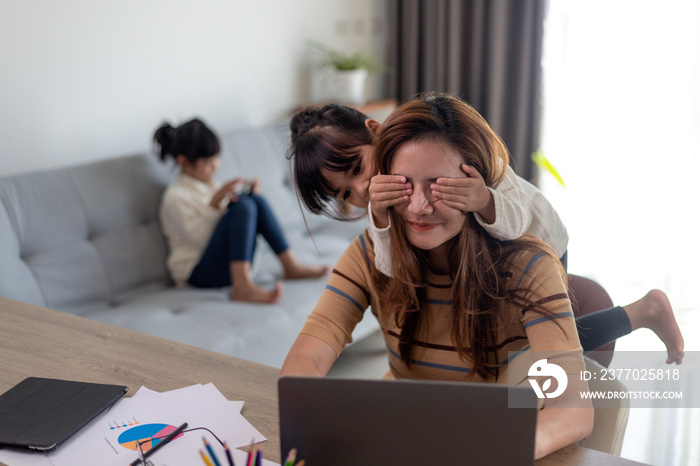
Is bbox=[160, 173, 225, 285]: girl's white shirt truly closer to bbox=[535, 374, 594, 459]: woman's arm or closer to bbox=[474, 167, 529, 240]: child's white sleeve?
bbox=[474, 167, 529, 240]: child's white sleeve

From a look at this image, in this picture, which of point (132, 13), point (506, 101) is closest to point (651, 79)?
point (506, 101)

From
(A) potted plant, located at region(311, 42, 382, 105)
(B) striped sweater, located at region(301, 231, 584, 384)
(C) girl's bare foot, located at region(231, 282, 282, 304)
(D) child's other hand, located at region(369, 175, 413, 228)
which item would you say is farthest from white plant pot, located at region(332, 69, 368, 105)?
(D) child's other hand, located at region(369, 175, 413, 228)

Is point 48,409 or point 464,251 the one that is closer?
point 48,409

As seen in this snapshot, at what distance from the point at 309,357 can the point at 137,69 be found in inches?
74.0

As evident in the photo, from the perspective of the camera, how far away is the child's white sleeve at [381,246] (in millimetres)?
1060

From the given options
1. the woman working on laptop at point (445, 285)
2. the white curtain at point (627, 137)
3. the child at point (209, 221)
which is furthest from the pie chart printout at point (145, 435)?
the white curtain at point (627, 137)

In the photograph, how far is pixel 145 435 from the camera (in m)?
0.85

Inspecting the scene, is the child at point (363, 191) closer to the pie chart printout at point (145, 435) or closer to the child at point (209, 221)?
the pie chart printout at point (145, 435)

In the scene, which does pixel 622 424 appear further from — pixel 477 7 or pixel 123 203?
pixel 477 7

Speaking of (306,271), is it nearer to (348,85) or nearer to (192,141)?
(192,141)

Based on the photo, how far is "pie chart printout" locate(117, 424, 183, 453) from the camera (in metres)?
0.83

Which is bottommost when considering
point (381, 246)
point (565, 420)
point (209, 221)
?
point (209, 221)

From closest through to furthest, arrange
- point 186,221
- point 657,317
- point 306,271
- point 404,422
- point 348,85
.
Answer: point 404,422 → point 657,317 → point 186,221 → point 306,271 → point 348,85

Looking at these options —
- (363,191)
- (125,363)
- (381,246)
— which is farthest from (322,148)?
(125,363)
